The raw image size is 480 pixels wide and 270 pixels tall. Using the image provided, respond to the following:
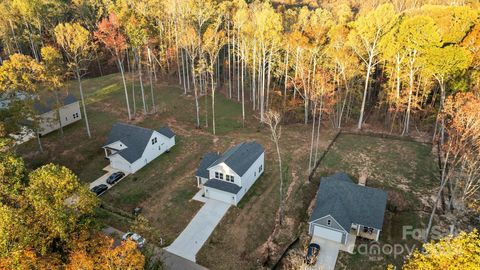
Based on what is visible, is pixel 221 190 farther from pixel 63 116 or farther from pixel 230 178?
pixel 63 116

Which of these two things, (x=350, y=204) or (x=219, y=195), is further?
(x=219, y=195)

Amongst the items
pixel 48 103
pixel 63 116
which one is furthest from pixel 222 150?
pixel 48 103

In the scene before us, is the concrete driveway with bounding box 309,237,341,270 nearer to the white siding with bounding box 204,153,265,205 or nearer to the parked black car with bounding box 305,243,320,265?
the parked black car with bounding box 305,243,320,265

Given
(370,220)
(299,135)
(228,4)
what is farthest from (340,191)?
(228,4)

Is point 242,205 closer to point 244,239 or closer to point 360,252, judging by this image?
point 244,239

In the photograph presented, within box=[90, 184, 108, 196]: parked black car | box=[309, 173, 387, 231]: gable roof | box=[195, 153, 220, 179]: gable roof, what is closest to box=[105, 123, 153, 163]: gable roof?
box=[90, 184, 108, 196]: parked black car

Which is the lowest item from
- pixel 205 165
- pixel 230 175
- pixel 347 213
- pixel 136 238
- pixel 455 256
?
pixel 136 238
